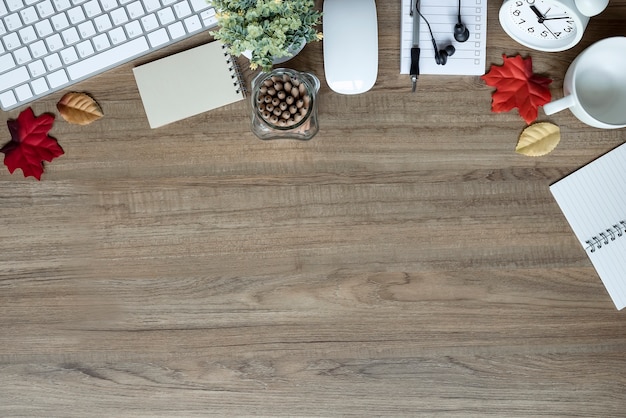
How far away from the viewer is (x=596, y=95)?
0.81 metres

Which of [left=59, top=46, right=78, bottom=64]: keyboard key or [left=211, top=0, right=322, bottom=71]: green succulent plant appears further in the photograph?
[left=59, top=46, right=78, bottom=64]: keyboard key

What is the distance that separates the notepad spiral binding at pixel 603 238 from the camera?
822 mm

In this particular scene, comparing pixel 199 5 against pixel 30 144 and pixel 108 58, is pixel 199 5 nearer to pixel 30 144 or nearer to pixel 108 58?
pixel 108 58

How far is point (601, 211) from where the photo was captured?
2.71 ft

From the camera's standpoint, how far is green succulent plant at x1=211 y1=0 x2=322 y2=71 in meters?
0.68

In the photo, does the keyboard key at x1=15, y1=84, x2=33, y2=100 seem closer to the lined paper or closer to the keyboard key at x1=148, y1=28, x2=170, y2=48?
the keyboard key at x1=148, y1=28, x2=170, y2=48

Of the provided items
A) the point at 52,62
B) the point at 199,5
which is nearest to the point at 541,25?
the point at 199,5

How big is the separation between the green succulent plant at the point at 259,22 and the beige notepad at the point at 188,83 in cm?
11

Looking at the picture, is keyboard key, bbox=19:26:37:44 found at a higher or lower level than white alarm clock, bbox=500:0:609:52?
higher

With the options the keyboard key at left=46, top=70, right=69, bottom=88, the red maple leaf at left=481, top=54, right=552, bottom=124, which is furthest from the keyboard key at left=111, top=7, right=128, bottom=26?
the red maple leaf at left=481, top=54, right=552, bottom=124

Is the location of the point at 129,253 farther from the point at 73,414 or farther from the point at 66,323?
the point at 73,414

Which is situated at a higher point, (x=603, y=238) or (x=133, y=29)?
(x=133, y=29)

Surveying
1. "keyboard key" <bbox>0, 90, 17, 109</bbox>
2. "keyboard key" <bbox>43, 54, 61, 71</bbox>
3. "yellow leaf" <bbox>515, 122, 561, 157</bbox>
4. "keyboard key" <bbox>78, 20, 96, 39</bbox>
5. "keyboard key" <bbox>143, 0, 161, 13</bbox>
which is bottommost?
"yellow leaf" <bbox>515, 122, 561, 157</bbox>

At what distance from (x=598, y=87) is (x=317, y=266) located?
480 millimetres
